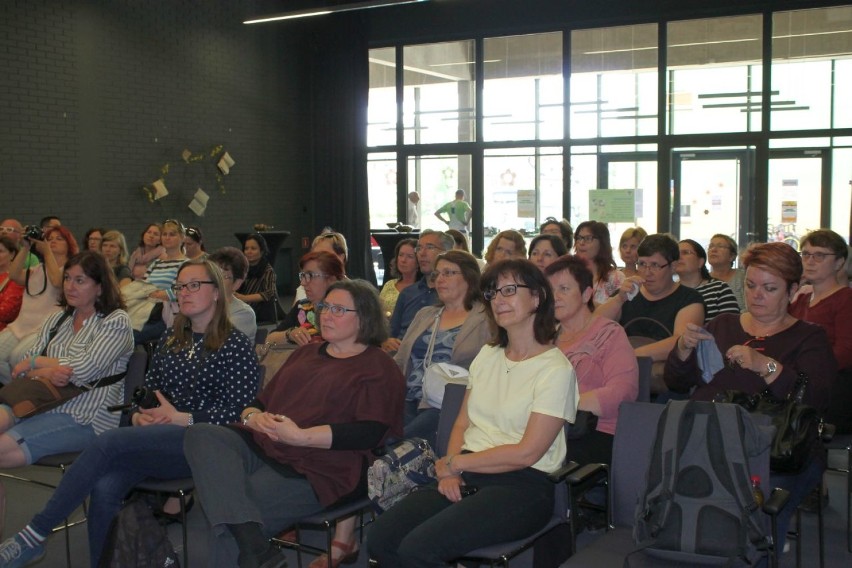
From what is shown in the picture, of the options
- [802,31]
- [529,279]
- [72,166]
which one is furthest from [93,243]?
[802,31]

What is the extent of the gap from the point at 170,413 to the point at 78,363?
72 cm

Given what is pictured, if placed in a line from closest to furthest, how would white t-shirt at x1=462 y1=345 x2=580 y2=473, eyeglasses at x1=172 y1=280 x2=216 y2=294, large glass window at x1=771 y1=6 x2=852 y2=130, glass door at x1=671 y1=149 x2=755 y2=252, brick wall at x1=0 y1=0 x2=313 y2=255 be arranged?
1. white t-shirt at x1=462 y1=345 x2=580 y2=473
2. eyeglasses at x1=172 y1=280 x2=216 y2=294
3. brick wall at x1=0 y1=0 x2=313 y2=255
4. large glass window at x1=771 y1=6 x2=852 y2=130
5. glass door at x1=671 y1=149 x2=755 y2=252

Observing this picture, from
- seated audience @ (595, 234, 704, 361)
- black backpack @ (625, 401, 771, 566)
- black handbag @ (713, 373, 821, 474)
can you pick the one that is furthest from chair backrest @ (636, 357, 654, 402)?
black backpack @ (625, 401, 771, 566)

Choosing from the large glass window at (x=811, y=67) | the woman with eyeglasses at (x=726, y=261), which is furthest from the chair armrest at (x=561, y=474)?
the large glass window at (x=811, y=67)

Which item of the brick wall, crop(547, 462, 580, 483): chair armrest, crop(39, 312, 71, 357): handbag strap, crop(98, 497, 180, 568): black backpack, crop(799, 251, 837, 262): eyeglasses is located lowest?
crop(98, 497, 180, 568): black backpack

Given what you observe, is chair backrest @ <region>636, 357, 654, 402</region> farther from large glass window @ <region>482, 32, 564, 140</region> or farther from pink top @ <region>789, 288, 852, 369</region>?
large glass window @ <region>482, 32, 564, 140</region>

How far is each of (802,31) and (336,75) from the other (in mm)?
6668

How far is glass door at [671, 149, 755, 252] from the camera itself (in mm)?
10531

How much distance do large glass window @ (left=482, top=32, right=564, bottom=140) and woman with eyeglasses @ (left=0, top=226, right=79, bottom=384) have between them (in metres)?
7.39

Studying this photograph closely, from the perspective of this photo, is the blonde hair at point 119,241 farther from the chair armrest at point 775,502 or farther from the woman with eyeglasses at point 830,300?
the chair armrest at point 775,502

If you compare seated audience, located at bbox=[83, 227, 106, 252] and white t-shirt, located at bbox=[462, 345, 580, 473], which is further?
seated audience, located at bbox=[83, 227, 106, 252]

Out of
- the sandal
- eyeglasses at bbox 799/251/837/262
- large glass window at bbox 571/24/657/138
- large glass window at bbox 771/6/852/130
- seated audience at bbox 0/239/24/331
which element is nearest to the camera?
the sandal

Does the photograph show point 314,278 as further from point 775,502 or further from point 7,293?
point 775,502

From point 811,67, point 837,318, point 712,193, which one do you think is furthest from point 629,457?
point 811,67
